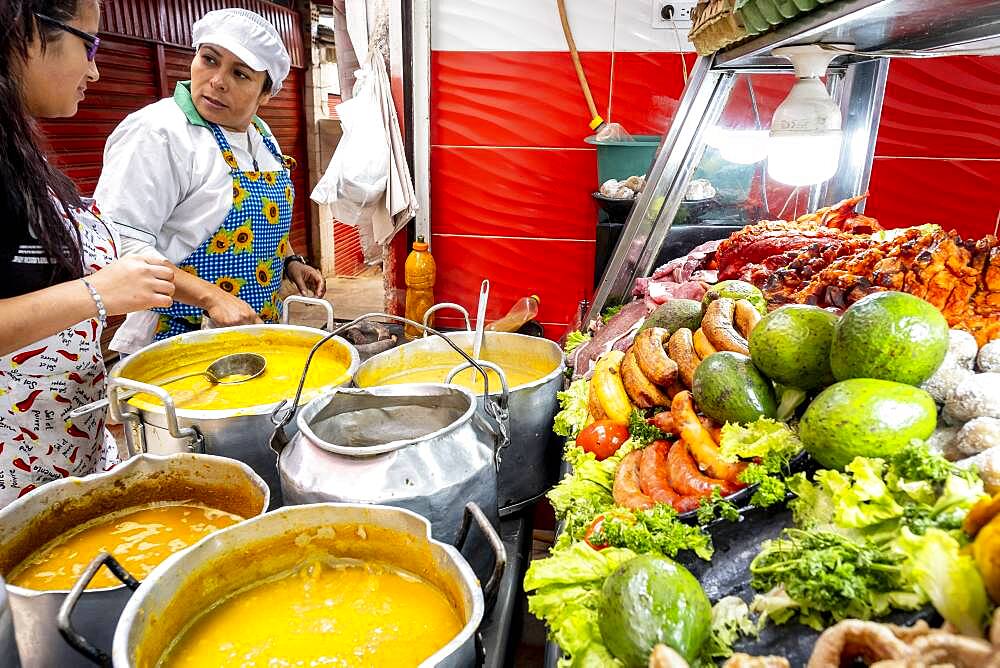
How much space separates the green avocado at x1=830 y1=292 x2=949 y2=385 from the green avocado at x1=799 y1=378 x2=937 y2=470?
0.12 ft

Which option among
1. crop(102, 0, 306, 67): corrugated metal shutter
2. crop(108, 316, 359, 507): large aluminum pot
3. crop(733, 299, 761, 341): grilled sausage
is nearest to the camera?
crop(108, 316, 359, 507): large aluminum pot

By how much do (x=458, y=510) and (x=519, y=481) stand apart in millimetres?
619

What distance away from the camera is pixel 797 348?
1357mm

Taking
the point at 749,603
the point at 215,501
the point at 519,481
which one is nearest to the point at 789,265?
the point at 519,481

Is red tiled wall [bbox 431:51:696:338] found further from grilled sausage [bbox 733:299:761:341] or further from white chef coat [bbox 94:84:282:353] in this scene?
grilled sausage [bbox 733:299:761:341]

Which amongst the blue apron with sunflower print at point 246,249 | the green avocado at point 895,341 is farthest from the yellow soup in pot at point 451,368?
the green avocado at point 895,341

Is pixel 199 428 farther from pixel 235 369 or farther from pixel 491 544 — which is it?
pixel 491 544

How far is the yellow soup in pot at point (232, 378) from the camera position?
6.39 ft

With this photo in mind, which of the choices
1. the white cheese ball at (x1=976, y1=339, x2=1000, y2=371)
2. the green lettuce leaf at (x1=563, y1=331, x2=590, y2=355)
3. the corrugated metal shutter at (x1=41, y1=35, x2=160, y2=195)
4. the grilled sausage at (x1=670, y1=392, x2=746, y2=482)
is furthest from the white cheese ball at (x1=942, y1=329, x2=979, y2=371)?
the corrugated metal shutter at (x1=41, y1=35, x2=160, y2=195)

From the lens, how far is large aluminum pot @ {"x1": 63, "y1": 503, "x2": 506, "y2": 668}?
103cm

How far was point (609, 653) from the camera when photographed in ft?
3.40

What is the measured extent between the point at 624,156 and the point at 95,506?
3.35m

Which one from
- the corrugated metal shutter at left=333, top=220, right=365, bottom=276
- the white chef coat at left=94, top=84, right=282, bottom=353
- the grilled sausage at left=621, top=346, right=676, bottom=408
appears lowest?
the corrugated metal shutter at left=333, top=220, right=365, bottom=276

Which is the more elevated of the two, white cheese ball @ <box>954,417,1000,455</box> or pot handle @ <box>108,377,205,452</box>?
white cheese ball @ <box>954,417,1000,455</box>
